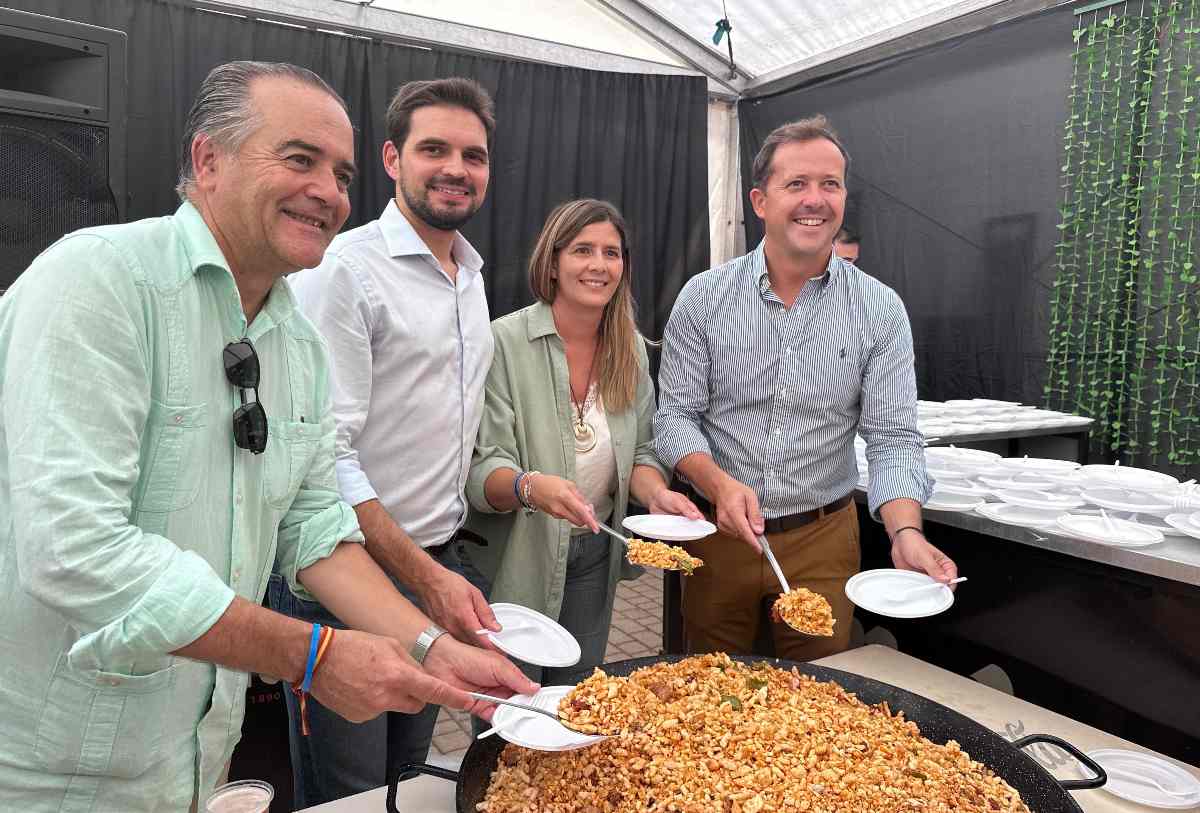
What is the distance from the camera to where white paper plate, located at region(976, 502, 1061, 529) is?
2.29 m

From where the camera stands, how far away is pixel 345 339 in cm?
182

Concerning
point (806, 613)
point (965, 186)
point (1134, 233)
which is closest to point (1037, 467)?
point (806, 613)

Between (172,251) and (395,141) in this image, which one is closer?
(172,251)

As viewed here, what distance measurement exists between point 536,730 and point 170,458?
2.20ft

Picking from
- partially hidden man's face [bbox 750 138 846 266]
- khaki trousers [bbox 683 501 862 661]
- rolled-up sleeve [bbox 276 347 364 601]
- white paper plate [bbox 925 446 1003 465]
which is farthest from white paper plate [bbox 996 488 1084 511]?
rolled-up sleeve [bbox 276 347 364 601]

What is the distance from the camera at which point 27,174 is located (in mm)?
1848

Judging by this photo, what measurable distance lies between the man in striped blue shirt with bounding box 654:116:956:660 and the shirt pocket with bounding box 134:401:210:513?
1.36 m

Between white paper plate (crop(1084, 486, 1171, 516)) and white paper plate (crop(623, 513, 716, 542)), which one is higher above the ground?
white paper plate (crop(1084, 486, 1171, 516))

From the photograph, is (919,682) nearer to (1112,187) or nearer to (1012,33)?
(1112,187)

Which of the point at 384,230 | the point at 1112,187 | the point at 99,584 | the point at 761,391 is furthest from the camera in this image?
the point at 1112,187

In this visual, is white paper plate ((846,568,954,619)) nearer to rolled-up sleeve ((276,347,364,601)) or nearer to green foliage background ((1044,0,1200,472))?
rolled-up sleeve ((276,347,364,601))

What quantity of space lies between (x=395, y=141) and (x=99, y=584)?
1.44 metres

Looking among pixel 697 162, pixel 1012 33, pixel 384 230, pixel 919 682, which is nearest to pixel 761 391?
pixel 919 682

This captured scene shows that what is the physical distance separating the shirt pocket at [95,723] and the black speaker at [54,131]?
1270mm
